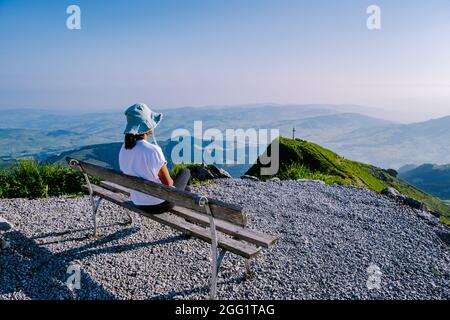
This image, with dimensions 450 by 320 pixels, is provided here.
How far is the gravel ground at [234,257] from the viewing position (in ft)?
15.8

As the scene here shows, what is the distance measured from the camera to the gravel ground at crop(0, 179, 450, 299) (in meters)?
4.81

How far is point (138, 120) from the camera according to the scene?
204 inches

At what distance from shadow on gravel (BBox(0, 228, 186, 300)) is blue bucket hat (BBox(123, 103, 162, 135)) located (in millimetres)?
2116

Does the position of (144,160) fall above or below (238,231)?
above

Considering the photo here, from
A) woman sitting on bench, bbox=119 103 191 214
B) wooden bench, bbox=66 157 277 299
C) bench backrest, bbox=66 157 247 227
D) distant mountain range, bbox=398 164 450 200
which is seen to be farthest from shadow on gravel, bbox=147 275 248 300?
distant mountain range, bbox=398 164 450 200

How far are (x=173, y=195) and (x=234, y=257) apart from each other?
1972mm

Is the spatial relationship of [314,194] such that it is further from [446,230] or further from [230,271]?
[230,271]

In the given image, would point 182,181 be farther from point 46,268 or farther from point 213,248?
point 46,268

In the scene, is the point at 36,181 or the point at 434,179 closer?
the point at 36,181

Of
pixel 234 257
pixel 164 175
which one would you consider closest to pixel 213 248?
pixel 164 175

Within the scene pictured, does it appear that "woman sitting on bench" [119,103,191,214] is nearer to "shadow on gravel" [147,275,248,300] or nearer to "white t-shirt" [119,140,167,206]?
"white t-shirt" [119,140,167,206]

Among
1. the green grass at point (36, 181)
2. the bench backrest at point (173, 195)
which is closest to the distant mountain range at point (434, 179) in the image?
the green grass at point (36, 181)
